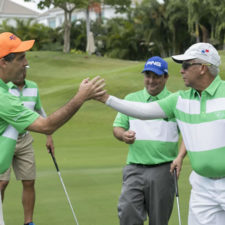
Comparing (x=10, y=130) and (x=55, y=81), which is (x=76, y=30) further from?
(x=10, y=130)

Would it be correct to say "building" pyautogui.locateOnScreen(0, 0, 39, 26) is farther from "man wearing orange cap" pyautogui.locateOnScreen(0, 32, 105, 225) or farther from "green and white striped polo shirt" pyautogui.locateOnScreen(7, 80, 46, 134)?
"man wearing orange cap" pyautogui.locateOnScreen(0, 32, 105, 225)

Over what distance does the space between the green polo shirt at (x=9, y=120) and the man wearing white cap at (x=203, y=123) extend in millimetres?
655

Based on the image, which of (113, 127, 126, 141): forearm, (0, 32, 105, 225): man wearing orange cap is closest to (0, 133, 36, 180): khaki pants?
(113, 127, 126, 141): forearm

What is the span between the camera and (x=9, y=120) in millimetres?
4211

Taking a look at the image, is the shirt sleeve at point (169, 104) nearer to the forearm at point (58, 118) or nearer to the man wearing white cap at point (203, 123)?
the man wearing white cap at point (203, 123)

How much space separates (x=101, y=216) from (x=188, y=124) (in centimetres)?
319

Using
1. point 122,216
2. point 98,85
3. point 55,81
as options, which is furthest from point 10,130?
point 55,81

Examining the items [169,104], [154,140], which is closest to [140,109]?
[169,104]

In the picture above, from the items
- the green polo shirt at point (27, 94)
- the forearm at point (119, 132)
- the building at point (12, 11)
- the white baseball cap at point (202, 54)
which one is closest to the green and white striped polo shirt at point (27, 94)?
the green polo shirt at point (27, 94)

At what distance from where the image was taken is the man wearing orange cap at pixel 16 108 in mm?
4199

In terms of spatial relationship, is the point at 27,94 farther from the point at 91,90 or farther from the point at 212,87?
the point at 212,87

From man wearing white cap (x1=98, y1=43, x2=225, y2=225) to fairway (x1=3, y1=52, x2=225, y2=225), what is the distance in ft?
8.32

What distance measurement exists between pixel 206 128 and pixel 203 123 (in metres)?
0.04

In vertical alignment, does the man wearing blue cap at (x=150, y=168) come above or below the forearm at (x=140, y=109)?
below
